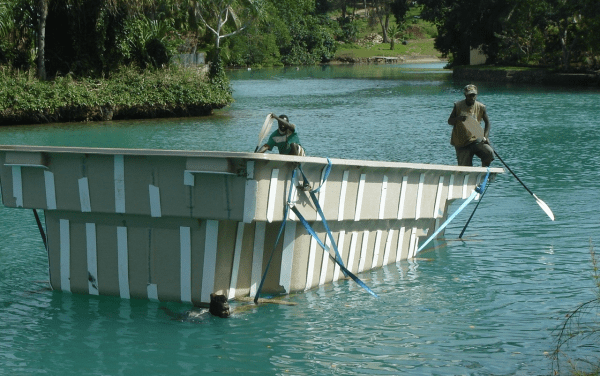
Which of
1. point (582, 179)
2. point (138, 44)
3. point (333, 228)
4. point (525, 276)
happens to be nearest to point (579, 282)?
point (525, 276)

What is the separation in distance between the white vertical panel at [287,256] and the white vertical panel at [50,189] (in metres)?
2.30

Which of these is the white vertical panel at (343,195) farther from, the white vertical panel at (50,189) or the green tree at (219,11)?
the green tree at (219,11)

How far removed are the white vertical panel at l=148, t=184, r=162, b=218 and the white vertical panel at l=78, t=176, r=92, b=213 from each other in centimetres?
66

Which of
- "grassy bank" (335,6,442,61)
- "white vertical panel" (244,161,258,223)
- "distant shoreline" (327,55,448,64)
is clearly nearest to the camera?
"white vertical panel" (244,161,258,223)

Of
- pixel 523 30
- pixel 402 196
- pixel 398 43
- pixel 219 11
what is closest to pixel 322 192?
pixel 402 196

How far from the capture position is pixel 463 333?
7.76 metres

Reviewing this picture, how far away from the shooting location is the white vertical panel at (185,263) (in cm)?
784

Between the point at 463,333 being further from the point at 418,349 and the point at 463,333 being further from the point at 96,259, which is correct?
the point at 96,259

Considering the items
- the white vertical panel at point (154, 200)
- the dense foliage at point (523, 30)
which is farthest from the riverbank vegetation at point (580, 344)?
the dense foliage at point (523, 30)

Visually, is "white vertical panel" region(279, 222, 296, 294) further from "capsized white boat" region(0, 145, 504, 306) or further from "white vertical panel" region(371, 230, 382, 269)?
"white vertical panel" region(371, 230, 382, 269)

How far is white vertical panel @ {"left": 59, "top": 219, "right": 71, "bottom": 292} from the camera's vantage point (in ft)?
27.3

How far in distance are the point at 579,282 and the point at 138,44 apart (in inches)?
1080

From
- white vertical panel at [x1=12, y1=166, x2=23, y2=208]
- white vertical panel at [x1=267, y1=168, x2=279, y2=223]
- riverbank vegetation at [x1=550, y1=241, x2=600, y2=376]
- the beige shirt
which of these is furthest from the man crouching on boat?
the beige shirt

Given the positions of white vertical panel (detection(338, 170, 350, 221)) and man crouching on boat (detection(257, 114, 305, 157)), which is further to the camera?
man crouching on boat (detection(257, 114, 305, 157))
